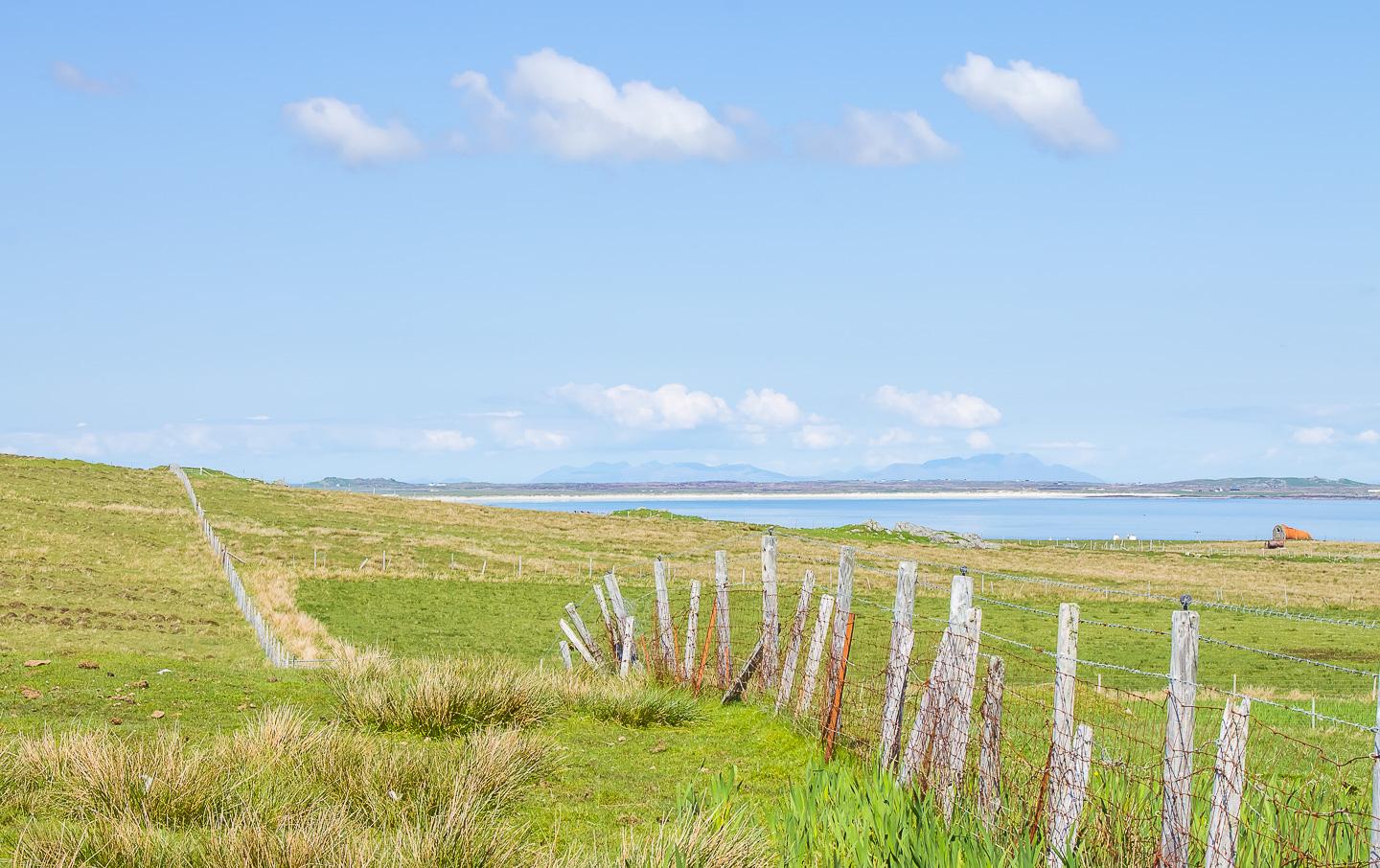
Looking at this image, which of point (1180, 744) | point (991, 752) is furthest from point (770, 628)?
point (1180, 744)

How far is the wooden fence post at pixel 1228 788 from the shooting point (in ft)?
21.9

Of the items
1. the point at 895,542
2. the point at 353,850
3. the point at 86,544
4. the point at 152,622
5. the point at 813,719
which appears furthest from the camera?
the point at 895,542

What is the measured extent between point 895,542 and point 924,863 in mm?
84512

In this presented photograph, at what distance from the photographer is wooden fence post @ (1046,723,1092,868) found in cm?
800

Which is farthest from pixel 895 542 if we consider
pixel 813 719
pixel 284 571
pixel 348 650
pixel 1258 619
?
pixel 813 719

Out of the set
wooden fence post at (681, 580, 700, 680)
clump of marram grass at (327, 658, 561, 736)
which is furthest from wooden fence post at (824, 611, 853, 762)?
wooden fence post at (681, 580, 700, 680)

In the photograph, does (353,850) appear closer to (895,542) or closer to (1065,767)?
(1065,767)

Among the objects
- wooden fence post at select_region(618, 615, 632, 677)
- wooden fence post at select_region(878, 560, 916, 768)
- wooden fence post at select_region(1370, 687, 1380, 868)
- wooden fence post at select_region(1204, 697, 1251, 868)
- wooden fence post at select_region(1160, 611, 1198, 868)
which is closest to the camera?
wooden fence post at select_region(1370, 687, 1380, 868)

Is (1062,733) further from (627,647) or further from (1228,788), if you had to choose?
(627,647)

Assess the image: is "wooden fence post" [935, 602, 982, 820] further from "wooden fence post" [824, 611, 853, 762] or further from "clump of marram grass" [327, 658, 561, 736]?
"clump of marram grass" [327, 658, 561, 736]

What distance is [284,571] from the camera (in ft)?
153

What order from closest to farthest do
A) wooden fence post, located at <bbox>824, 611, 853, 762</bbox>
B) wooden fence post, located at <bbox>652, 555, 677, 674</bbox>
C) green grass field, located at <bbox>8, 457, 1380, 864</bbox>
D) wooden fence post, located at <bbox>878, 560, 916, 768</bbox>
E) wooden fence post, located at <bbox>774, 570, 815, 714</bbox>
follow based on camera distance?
1. wooden fence post, located at <bbox>878, 560, 916, 768</bbox>
2. green grass field, located at <bbox>8, 457, 1380, 864</bbox>
3. wooden fence post, located at <bbox>824, 611, 853, 762</bbox>
4. wooden fence post, located at <bbox>774, 570, 815, 714</bbox>
5. wooden fence post, located at <bbox>652, 555, 677, 674</bbox>

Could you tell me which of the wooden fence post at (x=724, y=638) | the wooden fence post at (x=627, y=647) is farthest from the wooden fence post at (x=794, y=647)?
the wooden fence post at (x=627, y=647)

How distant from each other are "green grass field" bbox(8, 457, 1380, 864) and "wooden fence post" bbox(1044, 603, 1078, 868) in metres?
0.30
